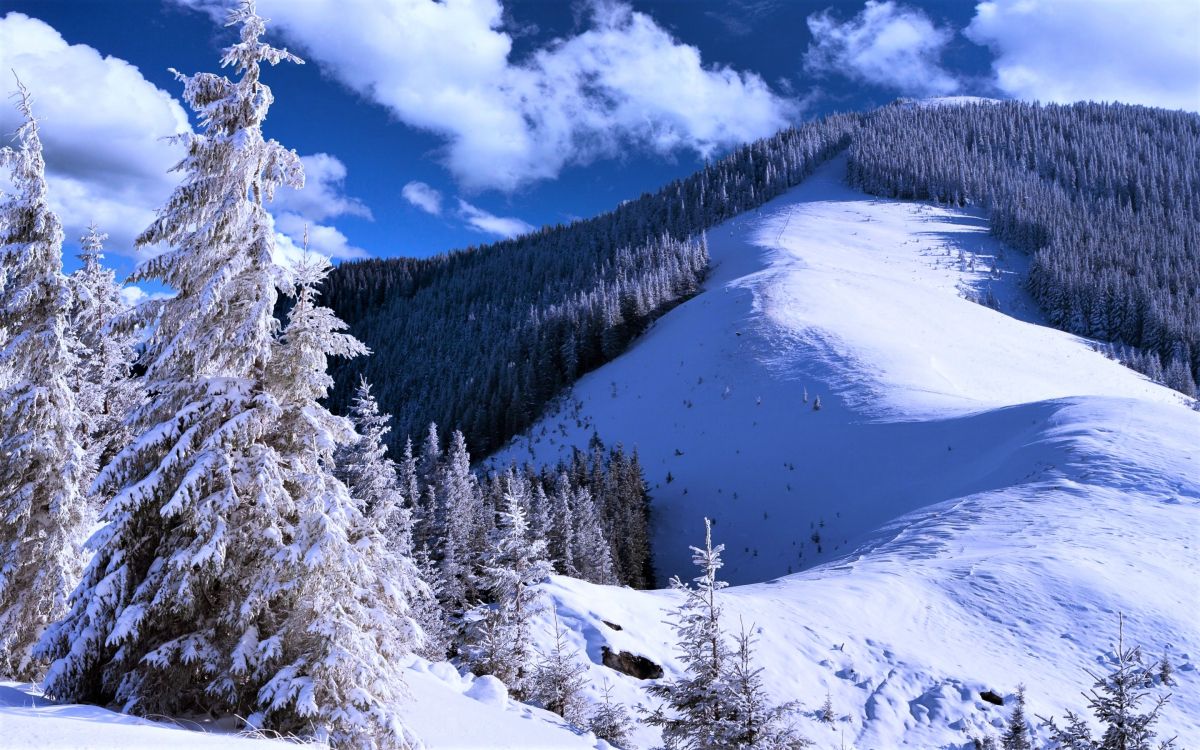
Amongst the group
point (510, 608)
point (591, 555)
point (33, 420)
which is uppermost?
point (33, 420)

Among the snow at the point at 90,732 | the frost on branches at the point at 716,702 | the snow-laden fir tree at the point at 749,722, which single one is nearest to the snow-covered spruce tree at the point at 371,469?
the frost on branches at the point at 716,702

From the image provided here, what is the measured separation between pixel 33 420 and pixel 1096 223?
19815 cm

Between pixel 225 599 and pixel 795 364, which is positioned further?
pixel 795 364

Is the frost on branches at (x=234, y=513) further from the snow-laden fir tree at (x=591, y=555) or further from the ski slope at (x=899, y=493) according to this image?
the snow-laden fir tree at (x=591, y=555)

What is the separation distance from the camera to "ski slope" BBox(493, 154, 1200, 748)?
20.8 m

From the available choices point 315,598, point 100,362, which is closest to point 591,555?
point 100,362

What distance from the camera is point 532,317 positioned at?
380 feet

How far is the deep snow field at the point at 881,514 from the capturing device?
1878 centimetres

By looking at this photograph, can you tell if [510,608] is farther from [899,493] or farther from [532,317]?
[532,317]

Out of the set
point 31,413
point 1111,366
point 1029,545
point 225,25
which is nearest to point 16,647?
point 31,413

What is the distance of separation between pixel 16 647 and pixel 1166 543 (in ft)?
122

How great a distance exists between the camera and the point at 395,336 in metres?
175

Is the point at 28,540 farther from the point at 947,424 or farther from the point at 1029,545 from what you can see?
the point at 947,424

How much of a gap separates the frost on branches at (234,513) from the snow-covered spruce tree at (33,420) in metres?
5.35
